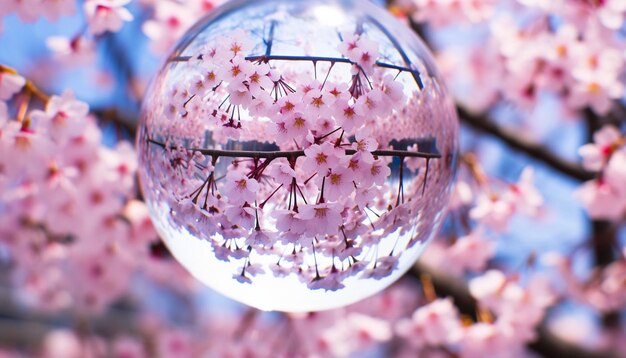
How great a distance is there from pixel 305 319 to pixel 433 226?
42.1 inches

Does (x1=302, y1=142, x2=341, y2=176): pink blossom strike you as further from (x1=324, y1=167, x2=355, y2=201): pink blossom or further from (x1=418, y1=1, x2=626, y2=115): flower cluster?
(x1=418, y1=1, x2=626, y2=115): flower cluster

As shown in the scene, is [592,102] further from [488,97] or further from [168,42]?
[168,42]

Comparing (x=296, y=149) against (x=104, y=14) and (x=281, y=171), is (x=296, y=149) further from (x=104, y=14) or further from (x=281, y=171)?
(x=104, y=14)

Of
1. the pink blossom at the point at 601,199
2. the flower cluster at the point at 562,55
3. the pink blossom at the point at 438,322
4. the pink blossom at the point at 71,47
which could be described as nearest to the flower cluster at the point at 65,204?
the pink blossom at the point at 71,47

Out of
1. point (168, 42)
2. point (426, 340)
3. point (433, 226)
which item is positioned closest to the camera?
point (433, 226)

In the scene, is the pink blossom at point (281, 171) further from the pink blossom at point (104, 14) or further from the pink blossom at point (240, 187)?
the pink blossom at point (104, 14)

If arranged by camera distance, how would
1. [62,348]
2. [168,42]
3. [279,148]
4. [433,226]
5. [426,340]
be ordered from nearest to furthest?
[279,148]
[433,226]
[168,42]
[426,340]
[62,348]

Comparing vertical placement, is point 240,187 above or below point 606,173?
below

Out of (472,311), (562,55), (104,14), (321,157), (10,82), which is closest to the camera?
(321,157)

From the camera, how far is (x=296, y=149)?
89 cm

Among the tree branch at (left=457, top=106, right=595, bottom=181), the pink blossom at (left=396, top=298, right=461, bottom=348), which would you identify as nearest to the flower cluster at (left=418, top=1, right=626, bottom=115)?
the tree branch at (left=457, top=106, right=595, bottom=181)

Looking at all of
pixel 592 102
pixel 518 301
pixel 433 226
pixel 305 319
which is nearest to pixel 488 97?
pixel 592 102

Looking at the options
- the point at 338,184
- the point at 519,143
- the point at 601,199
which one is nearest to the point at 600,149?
the point at 601,199

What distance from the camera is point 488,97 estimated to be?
10.3 feet
